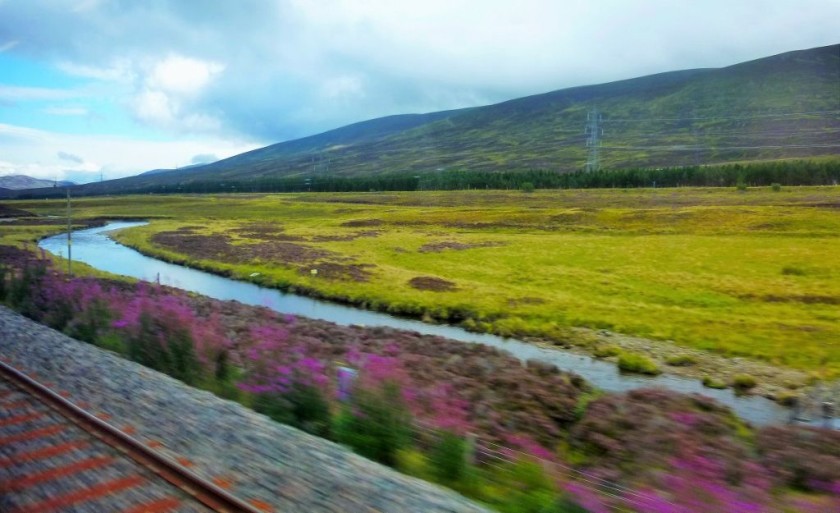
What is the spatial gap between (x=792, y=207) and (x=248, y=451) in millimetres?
68792

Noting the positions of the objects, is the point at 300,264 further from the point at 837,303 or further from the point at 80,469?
the point at 80,469

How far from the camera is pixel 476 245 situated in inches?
2272

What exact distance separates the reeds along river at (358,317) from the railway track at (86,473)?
1677 centimetres

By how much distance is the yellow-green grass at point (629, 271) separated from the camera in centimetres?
3030

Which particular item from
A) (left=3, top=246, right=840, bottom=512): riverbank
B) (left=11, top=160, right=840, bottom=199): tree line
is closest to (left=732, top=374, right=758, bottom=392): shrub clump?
(left=3, top=246, right=840, bottom=512): riverbank

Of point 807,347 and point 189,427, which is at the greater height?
point 189,427

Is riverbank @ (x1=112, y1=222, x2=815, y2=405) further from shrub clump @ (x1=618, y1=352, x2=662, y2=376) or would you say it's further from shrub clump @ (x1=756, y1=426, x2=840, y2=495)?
shrub clump @ (x1=756, y1=426, x2=840, y2=495)

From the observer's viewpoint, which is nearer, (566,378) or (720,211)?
(566,378)

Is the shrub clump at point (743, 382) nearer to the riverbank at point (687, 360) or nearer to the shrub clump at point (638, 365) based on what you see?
the riverbank at point (687, 360)

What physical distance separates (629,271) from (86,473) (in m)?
39.1

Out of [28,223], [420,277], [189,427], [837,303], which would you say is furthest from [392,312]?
[28,223]

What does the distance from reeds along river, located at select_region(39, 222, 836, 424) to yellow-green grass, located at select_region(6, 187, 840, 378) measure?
147 centimetres

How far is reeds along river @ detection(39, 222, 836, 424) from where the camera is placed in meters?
21.4

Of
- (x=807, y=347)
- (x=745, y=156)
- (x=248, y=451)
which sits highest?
(x=745, y=156)
